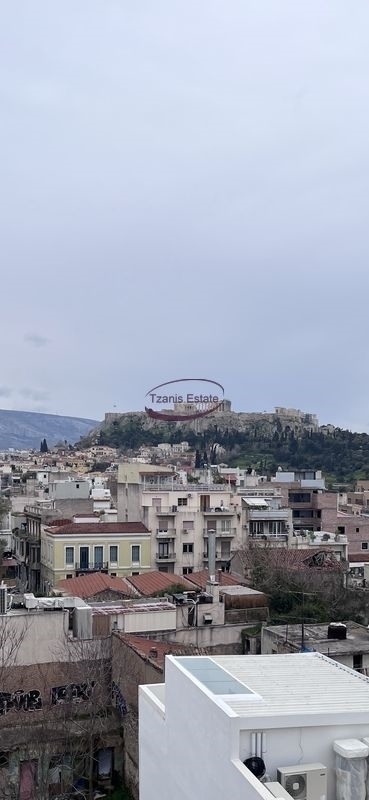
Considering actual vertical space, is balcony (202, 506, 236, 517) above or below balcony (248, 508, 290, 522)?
above

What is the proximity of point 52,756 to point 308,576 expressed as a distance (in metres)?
18.2

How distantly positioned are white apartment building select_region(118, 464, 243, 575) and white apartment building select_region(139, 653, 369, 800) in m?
31.9

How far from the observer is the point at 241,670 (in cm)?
1156

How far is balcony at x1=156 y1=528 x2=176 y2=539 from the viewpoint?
43438 millimetres

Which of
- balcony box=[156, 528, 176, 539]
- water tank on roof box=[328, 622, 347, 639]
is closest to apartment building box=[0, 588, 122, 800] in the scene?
water tank on roof box=[328, 622, 347, 639]

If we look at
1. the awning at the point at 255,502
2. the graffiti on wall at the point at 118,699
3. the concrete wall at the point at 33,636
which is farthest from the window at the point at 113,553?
the graffiti on wall at the point at 118,699

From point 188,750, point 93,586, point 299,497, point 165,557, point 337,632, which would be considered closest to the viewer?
point 188,750

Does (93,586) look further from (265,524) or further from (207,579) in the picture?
(265,524)

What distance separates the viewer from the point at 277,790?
324 inches

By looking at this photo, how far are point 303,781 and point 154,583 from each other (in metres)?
24.5

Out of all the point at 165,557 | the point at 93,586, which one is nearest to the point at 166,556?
the point at 165,557

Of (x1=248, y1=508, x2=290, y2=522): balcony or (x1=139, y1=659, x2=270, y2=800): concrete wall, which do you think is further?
(x1=248, y1=508, x2=290, y2=522): balcony

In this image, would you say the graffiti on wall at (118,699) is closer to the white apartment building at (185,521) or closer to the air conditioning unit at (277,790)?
the air conditioning unit at (277,790)

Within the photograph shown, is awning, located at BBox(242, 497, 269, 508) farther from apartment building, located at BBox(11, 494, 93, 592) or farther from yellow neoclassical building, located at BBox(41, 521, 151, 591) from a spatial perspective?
apartment building, located at BBox(11, 494, 93, 592)
